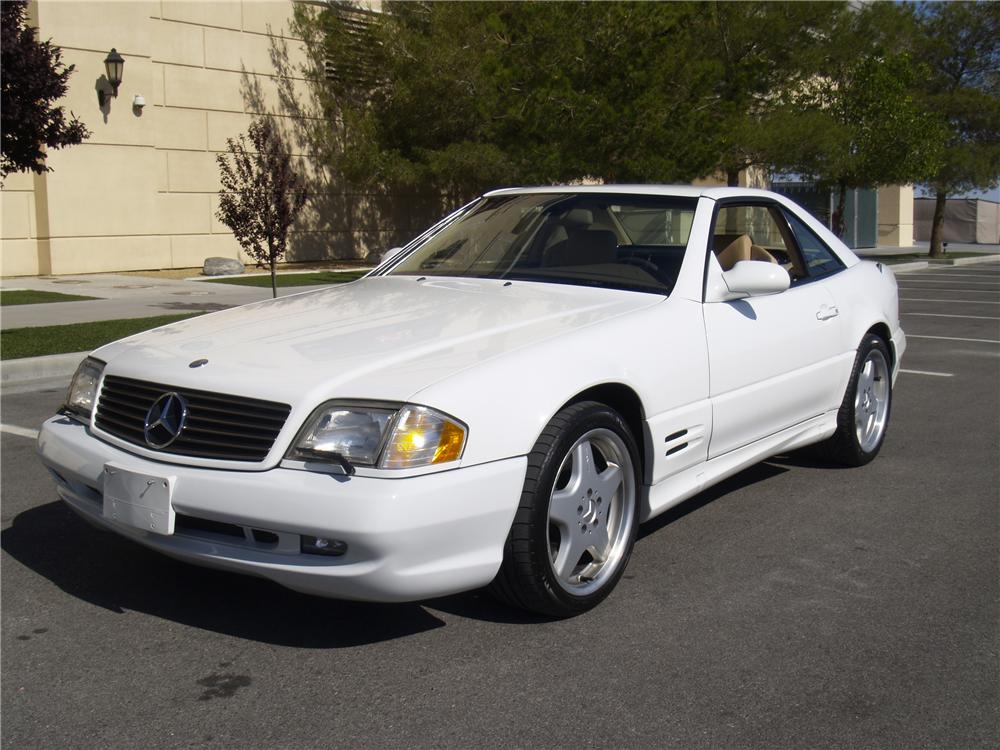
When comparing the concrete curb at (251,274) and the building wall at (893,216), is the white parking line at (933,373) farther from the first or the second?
the building wall at (893,216)

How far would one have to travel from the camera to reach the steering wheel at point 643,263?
458 centimetres

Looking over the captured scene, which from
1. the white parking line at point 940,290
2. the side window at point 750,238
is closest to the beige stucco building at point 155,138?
the white parking line at point 940,290

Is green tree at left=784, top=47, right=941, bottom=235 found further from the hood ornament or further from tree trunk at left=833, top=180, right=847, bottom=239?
the hood ornament

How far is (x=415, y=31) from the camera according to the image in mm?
23031

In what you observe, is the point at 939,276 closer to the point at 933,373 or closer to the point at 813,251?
the point at 933,373

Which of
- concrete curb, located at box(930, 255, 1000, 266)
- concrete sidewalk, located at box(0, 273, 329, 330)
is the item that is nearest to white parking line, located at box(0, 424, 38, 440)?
concrete sidewalk, located at box(0, 273, 329, 330)

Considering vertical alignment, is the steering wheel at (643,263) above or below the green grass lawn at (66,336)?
above

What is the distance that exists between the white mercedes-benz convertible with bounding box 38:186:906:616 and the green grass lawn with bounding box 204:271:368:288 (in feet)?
44.3

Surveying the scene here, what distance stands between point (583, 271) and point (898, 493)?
2.02 meters

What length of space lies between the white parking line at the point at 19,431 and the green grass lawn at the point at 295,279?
10787 mm

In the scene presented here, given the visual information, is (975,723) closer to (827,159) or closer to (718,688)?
(718,688)

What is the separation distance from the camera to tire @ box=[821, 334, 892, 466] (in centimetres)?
556

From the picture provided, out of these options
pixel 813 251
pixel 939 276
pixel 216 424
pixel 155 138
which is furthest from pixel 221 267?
pixel 216 424

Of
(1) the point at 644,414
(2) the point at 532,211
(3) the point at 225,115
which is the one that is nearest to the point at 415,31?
(3) the point at 225,115
